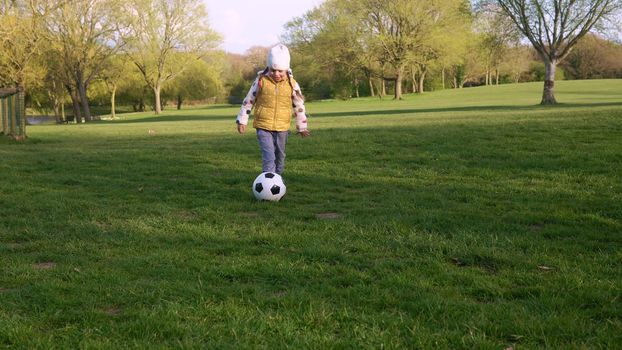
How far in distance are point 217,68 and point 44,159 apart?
51.0 m

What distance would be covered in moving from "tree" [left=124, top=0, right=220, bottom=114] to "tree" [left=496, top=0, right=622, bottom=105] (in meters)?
32.8

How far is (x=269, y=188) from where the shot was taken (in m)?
7.52

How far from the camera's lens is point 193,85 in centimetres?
7175

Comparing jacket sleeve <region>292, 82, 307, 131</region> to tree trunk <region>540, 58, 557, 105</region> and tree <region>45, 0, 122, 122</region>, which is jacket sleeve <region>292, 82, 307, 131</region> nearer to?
tree trunk <region>540, 58, 557, 105</region>

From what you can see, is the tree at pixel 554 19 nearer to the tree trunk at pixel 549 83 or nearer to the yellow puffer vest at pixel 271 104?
the tree trunk at pixel 549 83

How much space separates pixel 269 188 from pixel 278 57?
193 centimetres

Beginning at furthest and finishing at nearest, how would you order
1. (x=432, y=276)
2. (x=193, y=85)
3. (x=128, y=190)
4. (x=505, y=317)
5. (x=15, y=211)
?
(x=193, y=85), (x=128, y=190), (x=15, y=211), (x=432, y=276), (x=505, y=317)

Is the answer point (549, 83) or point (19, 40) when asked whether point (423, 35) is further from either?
point (19, 40)

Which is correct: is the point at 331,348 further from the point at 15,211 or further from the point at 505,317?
the point at 15,211

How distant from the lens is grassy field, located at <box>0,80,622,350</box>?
3416 mm

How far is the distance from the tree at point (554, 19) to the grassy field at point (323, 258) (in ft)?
A: 82.1

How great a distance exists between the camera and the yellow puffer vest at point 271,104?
8.23 m

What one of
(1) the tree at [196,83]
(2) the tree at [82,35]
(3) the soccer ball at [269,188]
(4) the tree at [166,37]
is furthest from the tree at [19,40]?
(3) the soccer ball at [269,188]

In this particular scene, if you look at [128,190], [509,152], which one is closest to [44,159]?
[128,190]
